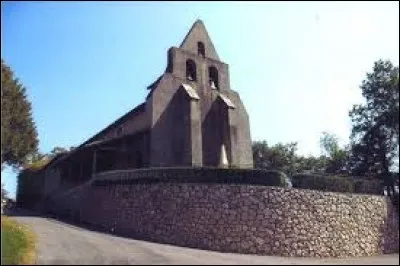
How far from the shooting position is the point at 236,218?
2525 cm

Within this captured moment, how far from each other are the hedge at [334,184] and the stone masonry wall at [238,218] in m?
0.64

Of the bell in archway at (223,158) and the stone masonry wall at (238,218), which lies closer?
the stone masonry wall at (238,218)

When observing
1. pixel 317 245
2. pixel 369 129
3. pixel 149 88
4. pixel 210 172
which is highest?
pixel 149 88

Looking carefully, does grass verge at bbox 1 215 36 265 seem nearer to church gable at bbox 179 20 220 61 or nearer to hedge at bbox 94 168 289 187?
hedge at bbox 94 168 289 187

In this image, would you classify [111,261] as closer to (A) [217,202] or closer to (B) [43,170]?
(A) [217,202]

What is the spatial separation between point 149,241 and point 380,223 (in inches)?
605

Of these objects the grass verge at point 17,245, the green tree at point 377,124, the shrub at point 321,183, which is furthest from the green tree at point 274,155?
the grass verge at point 17,245

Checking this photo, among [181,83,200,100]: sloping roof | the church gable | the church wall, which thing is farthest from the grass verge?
the church gable

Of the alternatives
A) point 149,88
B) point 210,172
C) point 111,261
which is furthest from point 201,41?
point 111,261

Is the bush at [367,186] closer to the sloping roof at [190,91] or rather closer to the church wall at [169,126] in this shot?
the church wall at [169,126]

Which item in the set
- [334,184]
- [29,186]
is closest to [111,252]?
[334,184]

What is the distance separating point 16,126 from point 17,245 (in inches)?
568

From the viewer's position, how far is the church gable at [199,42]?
3766 cm

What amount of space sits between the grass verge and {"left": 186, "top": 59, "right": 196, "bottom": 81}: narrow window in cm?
1759
